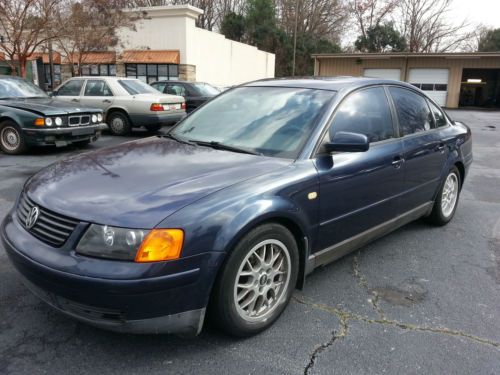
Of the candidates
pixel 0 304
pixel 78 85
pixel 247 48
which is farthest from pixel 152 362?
pixel 247 48

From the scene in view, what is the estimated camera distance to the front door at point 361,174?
10.3 feet

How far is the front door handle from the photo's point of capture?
147 inches

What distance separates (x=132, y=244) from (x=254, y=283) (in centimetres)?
83

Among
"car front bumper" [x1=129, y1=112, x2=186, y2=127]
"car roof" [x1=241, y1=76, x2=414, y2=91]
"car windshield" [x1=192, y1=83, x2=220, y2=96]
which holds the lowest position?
"car front bumper" [x1=129, y1=112, x2=186, y2=127]

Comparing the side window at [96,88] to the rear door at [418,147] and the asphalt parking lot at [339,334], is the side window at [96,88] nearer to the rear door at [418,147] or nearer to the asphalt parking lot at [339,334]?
the asphalt parking lot at [339,334]

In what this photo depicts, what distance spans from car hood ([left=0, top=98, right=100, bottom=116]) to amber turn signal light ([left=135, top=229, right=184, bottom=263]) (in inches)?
274

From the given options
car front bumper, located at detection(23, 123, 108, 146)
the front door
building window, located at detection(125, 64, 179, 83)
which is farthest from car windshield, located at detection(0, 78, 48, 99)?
building window, located at detection(125, 64, 179, 83)

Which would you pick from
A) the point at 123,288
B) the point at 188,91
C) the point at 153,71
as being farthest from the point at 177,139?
the point at 153,71

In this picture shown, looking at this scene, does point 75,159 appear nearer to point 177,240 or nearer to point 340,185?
point 177,240

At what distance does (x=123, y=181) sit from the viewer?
8.71ft

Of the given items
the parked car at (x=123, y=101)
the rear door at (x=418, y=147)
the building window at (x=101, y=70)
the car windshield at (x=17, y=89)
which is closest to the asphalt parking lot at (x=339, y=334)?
the rear door at (x=418, y=147)

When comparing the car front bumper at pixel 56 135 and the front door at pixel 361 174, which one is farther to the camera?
the car front bumper at pixel 56 135

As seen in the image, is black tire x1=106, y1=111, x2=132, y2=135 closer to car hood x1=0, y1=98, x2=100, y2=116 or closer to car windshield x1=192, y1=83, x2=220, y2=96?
car hood x1=0, y1=98, x2=100, y2=116

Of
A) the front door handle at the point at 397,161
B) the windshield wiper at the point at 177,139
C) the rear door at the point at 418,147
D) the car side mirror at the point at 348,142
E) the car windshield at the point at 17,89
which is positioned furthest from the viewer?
the car windshield at the point at 17,89
